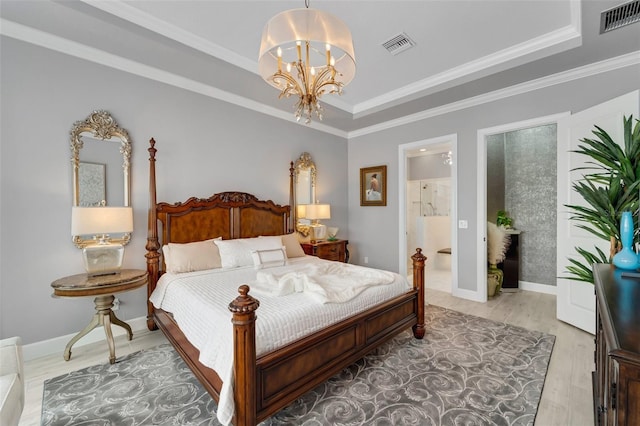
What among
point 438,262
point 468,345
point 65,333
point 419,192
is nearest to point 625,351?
point 468,345

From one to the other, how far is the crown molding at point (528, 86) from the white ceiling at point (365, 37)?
0.09m

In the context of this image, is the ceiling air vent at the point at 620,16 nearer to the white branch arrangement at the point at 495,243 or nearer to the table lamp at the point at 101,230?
the white branch arrangement at the point at 495,243

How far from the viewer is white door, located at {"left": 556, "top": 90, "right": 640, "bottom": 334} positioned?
2.67m

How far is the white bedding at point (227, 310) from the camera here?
1608 millimetres

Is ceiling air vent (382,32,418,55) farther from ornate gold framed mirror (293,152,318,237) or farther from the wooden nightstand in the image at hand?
the wooden nightstand

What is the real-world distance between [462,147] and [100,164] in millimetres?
4542

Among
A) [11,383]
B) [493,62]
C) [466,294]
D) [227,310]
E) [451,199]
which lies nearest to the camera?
[11,383]

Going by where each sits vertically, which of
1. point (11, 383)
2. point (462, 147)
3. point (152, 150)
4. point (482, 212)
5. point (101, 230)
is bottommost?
point (11, 383)

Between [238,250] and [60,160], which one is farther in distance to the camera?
[238,250]

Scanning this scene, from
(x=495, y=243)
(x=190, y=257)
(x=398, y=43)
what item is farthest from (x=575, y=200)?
(x=190, y=257)

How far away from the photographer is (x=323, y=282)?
2.41 metres

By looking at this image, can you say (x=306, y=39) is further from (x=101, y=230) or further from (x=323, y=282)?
(x=101, y=230)

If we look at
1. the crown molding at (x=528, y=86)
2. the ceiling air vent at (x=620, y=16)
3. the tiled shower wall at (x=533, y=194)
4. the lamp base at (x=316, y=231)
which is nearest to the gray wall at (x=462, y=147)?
the crown molding at (x=528, y=86)

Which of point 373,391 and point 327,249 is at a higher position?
point 327,249
